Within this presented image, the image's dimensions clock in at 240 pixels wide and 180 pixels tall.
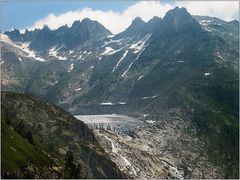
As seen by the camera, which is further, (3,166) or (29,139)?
(29,139)

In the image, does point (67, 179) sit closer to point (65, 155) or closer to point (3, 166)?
point (3, 166)

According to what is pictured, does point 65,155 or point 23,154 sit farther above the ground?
point 23,154

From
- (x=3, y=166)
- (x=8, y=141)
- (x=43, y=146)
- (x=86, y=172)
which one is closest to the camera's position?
(x=3, y=166)

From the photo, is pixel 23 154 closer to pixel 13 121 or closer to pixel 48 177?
pixel 48 177

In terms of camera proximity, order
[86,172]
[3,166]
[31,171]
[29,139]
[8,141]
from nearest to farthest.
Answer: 1. [3,166]
2. [31,171]
3. [8,141]
4. [29,139]
5. [86,172]

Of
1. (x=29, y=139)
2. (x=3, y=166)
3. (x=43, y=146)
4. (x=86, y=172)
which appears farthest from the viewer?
(x=86, y=172)

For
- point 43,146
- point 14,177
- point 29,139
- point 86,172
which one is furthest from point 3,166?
point 86,172

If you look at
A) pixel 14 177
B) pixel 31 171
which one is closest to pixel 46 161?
pixel 31 171

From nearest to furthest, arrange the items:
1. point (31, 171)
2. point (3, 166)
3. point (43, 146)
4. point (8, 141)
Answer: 1. point (3, 166)
2. point (31, 171)
3. point (8, 141)
4. point (43, 146)

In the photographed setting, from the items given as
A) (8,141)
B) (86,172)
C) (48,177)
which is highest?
(8,141)
